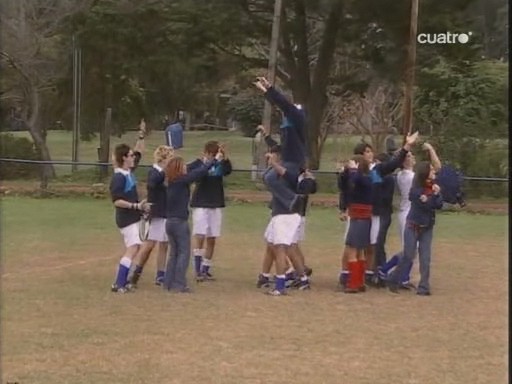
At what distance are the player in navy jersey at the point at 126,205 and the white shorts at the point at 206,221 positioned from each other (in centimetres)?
115

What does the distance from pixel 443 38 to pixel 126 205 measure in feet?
62.4

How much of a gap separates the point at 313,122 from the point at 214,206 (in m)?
19.6

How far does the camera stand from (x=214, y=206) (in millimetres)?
11414

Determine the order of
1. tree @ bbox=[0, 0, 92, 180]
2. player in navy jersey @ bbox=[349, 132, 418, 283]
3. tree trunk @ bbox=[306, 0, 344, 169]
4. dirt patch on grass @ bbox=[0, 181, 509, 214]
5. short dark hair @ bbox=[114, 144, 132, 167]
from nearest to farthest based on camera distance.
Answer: short dark hair @ bbox=[114, 144, 132, 167]
player in navy jersey @ bbox=[349, 132, 418, 283]
dirt patch on grass @ bbox=[0, 181, 509, 214]
tree trunk @ bbox=[306, 0, 344, 169]
tree @ bbox=[0, 0, 92, 180]

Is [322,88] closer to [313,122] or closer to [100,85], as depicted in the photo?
[313,122]

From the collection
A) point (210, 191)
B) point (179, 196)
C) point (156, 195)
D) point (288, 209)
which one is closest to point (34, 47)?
point (210, 191)

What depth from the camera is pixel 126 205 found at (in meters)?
10.1

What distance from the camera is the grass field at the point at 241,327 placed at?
683 cm

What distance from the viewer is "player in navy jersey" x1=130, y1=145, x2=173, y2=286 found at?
10.5 meters

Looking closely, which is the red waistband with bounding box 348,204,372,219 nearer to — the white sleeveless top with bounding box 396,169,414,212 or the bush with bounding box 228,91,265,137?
the white sleeveless top with bounding box 396,169,414,212

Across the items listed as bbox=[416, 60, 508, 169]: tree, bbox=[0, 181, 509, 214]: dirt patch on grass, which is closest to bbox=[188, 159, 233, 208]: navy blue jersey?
bbox=[0, 181, 509, 214]: dirt patch on grass

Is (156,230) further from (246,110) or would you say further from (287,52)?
(246,110)

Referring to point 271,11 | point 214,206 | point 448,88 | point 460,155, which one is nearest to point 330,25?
point 271,11

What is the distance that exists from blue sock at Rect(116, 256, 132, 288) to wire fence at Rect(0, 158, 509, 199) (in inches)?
546
